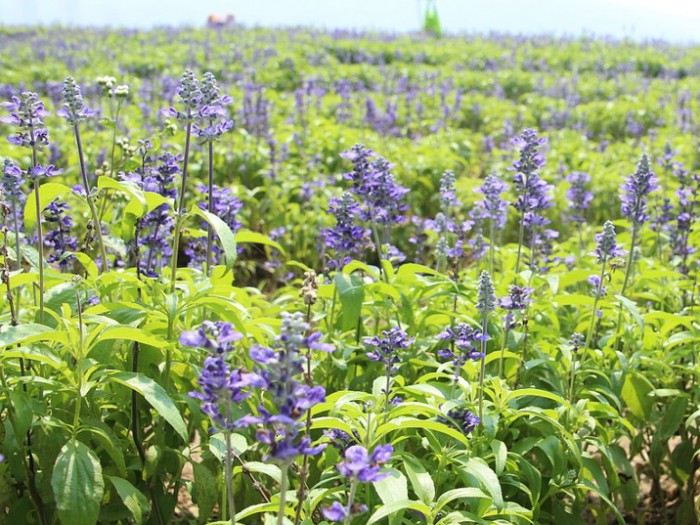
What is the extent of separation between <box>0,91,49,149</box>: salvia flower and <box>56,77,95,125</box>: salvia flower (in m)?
0.08

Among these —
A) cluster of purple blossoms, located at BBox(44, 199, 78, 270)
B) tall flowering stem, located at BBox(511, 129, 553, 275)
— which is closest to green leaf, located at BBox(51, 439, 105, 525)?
cluster of purple blossoms, located at BBox(44, 199, 78, 270)

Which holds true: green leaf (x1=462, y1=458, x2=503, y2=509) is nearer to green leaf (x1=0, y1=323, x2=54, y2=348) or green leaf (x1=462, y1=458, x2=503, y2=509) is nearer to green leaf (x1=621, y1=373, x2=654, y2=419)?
green leaf (x1=621, y1=373, x2=654, y2=419)

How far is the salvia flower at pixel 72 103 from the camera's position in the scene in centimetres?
291

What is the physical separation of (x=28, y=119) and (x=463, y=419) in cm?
200

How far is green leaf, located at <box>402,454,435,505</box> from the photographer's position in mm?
2508

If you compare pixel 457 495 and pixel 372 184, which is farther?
pixel 372 184

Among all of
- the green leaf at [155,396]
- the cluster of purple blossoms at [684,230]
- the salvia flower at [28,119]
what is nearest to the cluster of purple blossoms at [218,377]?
the green leaf at [155,396]

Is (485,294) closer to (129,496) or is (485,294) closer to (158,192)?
(129,496)

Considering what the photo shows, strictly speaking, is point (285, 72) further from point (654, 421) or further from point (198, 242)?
point (654, 421)

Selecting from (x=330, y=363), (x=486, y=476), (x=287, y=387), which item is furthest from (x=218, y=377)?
(x=330, y=363)

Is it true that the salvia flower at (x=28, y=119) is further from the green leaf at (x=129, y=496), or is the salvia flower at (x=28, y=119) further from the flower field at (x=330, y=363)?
the green leaf at (x=129, y=496)

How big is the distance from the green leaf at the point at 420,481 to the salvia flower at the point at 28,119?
180 cm

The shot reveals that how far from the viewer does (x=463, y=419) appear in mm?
2994

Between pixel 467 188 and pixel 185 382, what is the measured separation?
212 inches
